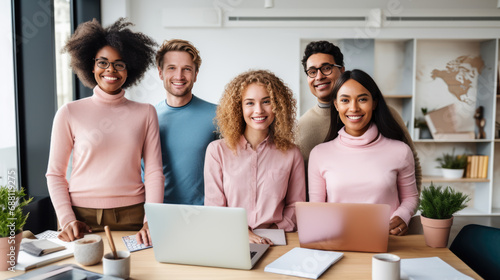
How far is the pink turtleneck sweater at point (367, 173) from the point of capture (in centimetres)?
178

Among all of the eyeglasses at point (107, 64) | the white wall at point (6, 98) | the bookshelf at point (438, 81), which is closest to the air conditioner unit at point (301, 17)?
the bookshelf at point (438, 81)

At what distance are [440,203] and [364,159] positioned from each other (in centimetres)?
41

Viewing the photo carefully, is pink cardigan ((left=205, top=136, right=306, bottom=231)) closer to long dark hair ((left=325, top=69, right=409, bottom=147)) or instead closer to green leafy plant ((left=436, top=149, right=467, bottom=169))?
long dark hair ((left=325, top=69, right=409, bottom=147))

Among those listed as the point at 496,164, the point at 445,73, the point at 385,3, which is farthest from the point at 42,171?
the point at 496,164

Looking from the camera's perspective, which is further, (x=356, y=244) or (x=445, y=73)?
(x=445, y=73)

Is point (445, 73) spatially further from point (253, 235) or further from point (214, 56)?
point (253, 235)

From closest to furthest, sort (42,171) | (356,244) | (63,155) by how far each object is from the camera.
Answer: (356,244) → (63,155) → (42,171)

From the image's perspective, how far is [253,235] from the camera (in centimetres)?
159

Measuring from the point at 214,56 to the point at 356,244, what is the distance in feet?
11.4

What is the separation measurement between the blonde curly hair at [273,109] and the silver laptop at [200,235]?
2.16 ft

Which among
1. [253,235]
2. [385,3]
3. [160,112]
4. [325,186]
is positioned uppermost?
[385,3]

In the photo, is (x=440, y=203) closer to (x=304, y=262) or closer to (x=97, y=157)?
(x=304, y=262)

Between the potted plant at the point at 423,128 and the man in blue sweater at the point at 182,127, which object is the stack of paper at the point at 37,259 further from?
the potted plant at the point at 423,128

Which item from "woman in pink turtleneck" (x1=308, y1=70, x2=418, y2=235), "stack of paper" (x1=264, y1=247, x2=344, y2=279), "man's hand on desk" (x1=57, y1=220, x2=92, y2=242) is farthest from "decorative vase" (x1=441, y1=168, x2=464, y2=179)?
"man's hand on desk" (x1=57, y1=220, x2=92, y2=242)
